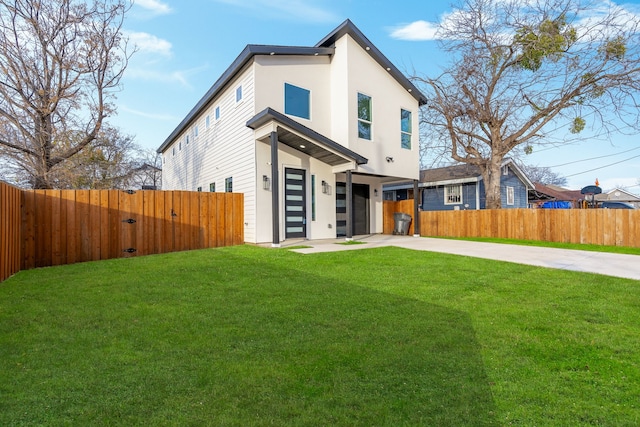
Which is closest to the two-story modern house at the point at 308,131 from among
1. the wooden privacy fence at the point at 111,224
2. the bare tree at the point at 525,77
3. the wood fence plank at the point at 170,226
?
the wooden privacy fence at the point at 111,224

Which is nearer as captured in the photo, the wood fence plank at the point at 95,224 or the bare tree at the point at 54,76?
the wood fence plank at the point at 95,224

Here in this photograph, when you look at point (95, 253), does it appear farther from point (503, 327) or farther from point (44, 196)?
point (503, 327)

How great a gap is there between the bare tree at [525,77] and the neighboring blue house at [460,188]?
2774 millimetres

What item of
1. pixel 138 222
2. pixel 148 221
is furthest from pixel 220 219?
pixel 138 222

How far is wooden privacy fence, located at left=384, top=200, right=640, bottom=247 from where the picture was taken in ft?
34.2

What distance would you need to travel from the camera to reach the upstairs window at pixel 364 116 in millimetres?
11531

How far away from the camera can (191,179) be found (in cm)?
1612

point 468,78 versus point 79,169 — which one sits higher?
point 468,78

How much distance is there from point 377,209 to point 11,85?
47.6ft

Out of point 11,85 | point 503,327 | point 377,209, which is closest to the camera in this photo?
point 503,327

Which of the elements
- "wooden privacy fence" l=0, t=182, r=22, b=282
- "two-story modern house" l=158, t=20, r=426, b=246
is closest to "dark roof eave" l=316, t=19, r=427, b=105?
"two-story modern house" l=158, t=20, r=426, b=246

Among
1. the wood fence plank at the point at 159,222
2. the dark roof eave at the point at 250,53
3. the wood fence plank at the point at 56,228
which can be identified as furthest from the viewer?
the dark roof eave at the point at 250,53

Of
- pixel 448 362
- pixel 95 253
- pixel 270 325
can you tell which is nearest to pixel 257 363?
pixel 270 325

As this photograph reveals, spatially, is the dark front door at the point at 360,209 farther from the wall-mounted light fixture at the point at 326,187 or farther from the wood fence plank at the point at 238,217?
the wood fence plank at the point at 238,217
